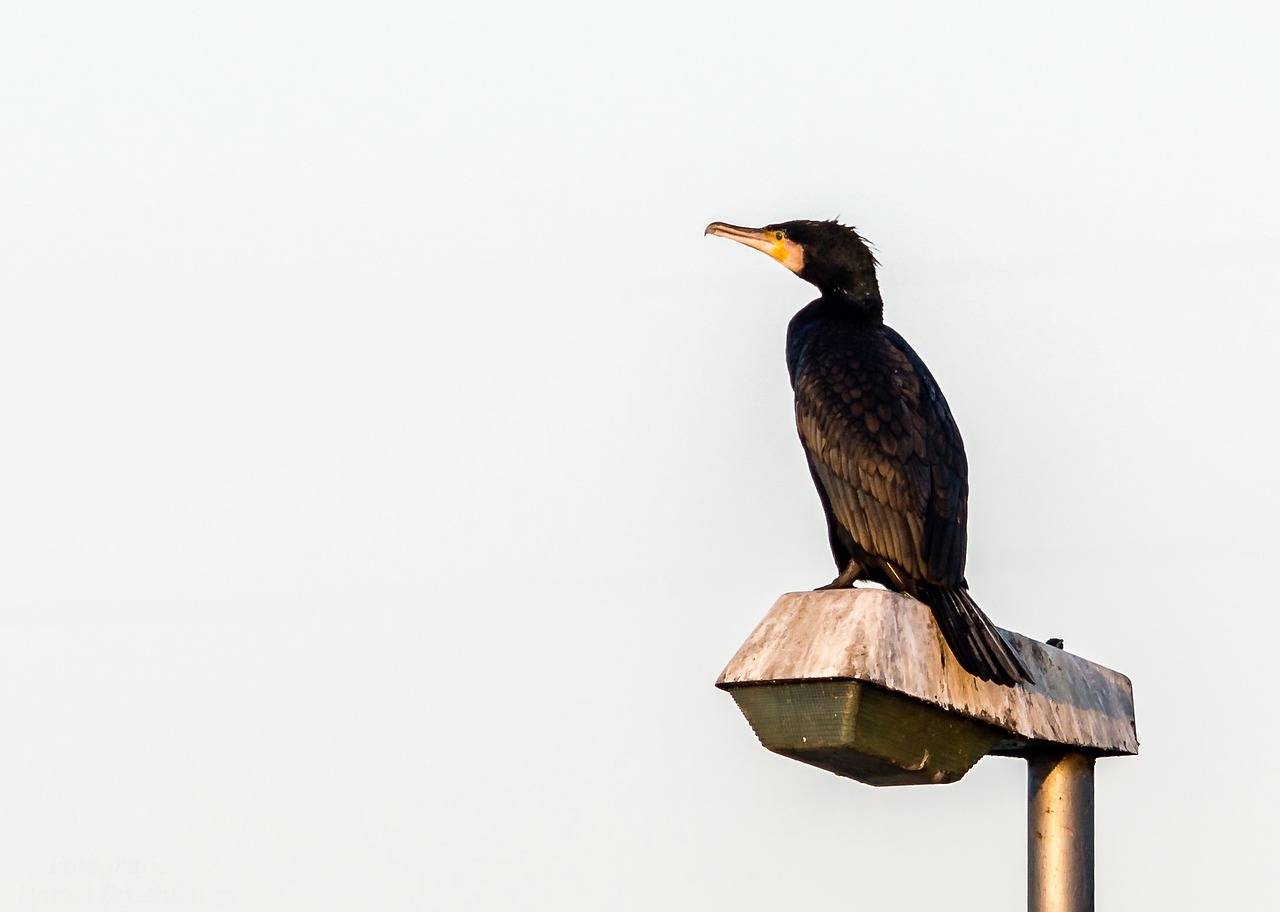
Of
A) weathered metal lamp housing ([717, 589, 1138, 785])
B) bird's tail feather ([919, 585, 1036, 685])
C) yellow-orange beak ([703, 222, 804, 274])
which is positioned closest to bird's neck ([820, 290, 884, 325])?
yellow-orange beak ([703, 222, 804, 274])

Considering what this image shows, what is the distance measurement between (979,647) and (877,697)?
1.36 feet

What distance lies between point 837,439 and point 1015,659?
4.63 feet

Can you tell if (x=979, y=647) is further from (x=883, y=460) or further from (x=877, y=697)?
(x=883, y=460)

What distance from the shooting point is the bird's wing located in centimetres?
464

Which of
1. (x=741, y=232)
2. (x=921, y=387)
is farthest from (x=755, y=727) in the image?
(x=741, y=232)

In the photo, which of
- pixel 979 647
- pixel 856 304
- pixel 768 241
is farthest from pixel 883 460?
pixel 768 241

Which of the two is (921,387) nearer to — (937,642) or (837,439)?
(837,439)

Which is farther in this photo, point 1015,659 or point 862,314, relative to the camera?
point 862,314

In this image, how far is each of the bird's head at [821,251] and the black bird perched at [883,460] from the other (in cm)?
46

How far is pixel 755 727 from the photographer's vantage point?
3.43 m

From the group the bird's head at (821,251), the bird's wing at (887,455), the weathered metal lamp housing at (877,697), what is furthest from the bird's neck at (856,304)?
the weathered metal lamp housing at (877,697)

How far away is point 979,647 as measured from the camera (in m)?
3.64

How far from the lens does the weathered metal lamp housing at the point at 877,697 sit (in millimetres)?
3281

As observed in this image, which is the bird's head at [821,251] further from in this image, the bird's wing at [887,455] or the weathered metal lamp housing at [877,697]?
the weathered metal lamp housing at [877,697]
